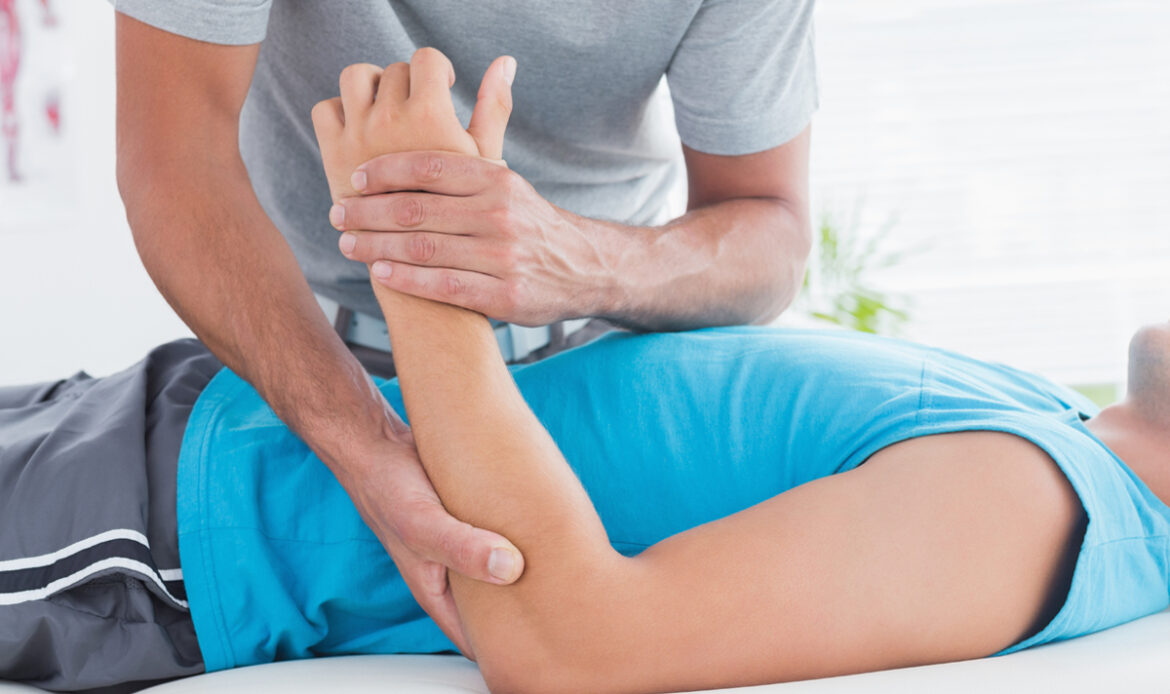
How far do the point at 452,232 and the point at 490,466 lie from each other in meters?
0.25

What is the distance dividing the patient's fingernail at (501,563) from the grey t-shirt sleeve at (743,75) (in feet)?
2.86

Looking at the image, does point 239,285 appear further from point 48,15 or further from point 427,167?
point 48,15

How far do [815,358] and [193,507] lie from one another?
609mm

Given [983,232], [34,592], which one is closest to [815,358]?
[34,592]

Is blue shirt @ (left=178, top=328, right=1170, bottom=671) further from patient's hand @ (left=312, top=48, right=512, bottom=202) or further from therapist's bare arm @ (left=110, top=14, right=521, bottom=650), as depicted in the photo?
patient's hand @ (left=312, top=48, right=512, bottom=202)

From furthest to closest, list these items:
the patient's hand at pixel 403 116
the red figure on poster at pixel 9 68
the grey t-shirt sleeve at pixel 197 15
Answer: the red figure on poster at pixel 9 68
the grey t-shirt sleeve at pixel 197 15
the patient's hand at pixel 403 116

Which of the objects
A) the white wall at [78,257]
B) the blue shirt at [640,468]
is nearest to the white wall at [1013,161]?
the white wall at [78,257]

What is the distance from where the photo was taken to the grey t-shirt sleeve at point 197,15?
3.26ft

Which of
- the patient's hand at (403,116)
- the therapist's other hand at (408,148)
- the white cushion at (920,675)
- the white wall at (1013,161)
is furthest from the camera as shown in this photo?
the white wall at (1013,161)

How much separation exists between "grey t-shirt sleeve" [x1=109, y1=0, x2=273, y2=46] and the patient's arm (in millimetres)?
553

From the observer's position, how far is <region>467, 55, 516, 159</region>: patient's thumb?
863 mm

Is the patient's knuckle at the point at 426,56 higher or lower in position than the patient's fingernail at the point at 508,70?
higher

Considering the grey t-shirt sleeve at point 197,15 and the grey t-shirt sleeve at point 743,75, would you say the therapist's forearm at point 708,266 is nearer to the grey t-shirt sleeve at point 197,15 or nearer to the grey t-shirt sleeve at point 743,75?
the grey t-shirt sleeve at point 743,75

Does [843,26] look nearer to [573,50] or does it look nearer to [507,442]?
[573,50]
